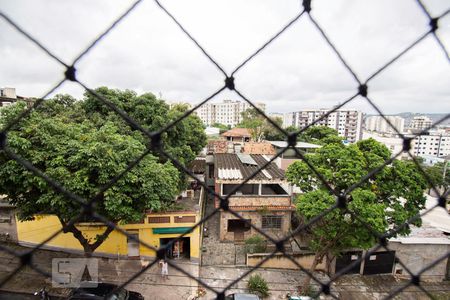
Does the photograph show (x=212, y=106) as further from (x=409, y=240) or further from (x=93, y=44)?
(x=93, y=44)

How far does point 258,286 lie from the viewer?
5.80m

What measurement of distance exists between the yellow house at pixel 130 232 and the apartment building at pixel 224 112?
142 feet

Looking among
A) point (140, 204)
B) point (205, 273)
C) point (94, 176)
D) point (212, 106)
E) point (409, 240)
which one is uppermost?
point (212, 106)

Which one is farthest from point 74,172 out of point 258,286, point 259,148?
point 259,148

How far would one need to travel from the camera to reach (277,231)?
316 inches

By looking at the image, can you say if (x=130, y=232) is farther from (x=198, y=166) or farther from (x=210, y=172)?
(x=210, y=172)

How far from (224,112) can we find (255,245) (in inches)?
1803

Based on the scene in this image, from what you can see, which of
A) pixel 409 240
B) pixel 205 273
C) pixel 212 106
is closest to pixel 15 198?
pixel 205 273

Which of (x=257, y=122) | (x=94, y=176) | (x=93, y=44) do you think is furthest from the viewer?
(x=257, y=122)

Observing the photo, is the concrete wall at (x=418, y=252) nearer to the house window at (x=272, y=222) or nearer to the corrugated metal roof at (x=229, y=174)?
the house window at (x=272, y=222)

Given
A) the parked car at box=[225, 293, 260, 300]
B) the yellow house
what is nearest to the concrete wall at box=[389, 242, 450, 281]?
the parked car at box=[225, 293, 260, 300]

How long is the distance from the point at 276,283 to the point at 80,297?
4.17 metres
